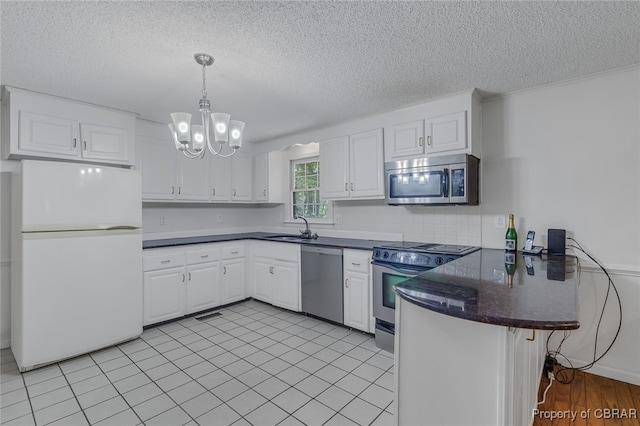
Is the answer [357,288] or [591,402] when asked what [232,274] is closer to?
[357,288]

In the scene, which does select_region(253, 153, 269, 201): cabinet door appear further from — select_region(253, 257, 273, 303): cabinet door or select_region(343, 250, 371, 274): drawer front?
select_region(343, 250, 371, 274): drawer front

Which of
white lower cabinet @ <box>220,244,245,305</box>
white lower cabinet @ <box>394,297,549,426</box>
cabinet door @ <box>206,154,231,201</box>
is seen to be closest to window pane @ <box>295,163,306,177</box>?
cabinet door @ <box>206,154,231,201</box>

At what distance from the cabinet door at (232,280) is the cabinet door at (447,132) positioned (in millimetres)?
2766

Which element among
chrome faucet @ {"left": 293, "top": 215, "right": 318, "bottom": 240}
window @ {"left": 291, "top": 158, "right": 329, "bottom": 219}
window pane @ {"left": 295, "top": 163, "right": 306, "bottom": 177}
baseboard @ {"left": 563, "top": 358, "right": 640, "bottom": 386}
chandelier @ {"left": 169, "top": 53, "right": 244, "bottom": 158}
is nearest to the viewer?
chandelier @ {"left": 169, "top": 53, "right": 244, "bottom": 158}

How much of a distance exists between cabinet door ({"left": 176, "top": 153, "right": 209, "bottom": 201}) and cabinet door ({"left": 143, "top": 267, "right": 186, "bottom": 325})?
977mm

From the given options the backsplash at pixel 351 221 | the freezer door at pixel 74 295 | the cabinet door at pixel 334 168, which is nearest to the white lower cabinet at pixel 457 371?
the backsplash at pixel 351 221

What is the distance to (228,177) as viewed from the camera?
4383mm

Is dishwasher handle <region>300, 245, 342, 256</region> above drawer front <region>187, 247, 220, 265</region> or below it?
above

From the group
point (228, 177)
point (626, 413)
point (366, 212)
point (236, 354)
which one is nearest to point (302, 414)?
point (236, 354)

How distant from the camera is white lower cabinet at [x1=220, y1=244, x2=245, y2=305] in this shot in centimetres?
393

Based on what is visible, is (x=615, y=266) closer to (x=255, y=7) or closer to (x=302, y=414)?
(x=302, y=414)

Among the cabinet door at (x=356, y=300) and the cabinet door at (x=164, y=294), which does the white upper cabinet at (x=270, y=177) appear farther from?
the cabinet door at (x=356, y=300)

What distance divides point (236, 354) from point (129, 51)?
8.10ft

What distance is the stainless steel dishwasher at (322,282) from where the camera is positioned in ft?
10.7
